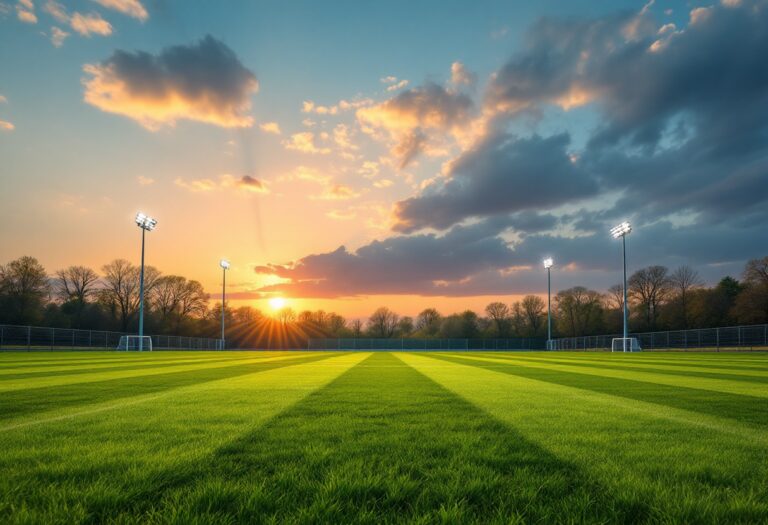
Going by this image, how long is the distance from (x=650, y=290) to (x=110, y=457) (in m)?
84.7

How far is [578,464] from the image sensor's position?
11.5 ft

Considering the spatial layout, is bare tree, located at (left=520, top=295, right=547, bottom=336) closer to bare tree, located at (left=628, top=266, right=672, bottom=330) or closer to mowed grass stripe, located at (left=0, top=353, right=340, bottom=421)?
bare tree, located at (left=628, top=266, right=672, bottom=330)

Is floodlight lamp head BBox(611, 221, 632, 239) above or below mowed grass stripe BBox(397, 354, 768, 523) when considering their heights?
above

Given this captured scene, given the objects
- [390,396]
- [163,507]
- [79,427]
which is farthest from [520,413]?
[79,427]

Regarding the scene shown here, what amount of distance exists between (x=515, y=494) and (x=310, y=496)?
127 cm

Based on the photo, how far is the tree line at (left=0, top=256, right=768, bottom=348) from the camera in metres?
57.8

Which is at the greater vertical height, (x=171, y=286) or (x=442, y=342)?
(x=171, y=286)

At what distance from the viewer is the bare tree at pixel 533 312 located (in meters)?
94.4

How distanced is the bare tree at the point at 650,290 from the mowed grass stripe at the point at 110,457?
8089 centimetres

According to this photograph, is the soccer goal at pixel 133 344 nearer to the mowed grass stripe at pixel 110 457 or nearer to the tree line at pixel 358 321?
the tree line at pixel 358 321

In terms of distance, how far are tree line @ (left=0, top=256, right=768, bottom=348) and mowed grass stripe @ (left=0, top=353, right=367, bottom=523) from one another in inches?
2543

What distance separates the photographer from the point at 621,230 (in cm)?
4562

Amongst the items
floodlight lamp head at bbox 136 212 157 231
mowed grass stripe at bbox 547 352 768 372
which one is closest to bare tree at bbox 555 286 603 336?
mowed grass stripe at bbox 547 352 768 372

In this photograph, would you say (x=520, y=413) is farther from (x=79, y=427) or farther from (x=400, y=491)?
(x=79, y=427)
